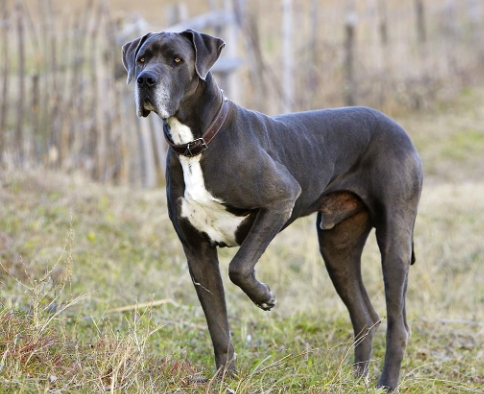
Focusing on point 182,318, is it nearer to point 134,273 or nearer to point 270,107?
point 134,273

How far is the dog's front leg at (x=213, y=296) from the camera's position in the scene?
4.04 m

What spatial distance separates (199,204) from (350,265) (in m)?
1.49

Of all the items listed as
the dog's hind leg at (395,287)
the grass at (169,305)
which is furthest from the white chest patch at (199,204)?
the dog's hind leg at (395,287)

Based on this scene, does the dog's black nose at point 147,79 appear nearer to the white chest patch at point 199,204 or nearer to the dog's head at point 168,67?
the dog's head at point 168,67

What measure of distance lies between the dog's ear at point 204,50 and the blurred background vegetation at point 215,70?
433 centimetres

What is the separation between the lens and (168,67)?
12.0 ft

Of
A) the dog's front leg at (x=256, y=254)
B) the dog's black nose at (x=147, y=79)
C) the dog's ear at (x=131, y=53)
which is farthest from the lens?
the dog's ear at (x=131, y=53)

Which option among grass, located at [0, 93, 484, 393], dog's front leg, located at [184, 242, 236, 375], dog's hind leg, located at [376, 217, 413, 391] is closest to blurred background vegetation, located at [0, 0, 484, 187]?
grass, located at [0, 93, 484, 393]

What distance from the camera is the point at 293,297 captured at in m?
Result: 6.69

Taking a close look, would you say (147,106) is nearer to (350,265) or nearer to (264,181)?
(264,181)

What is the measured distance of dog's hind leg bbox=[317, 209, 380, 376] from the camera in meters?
4.76

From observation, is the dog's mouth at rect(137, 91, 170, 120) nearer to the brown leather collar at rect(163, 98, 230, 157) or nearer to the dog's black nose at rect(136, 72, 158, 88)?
the dog's black nose at rect(136, 72, 158, 88)

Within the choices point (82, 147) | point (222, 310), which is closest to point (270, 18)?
point (82, 147)

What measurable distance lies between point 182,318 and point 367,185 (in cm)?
180
